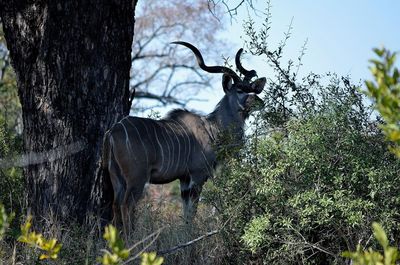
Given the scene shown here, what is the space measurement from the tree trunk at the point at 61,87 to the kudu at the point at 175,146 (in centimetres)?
28

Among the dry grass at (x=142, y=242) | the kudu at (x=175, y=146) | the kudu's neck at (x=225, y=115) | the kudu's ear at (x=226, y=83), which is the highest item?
the kudu's ear at (x=226, y=83)

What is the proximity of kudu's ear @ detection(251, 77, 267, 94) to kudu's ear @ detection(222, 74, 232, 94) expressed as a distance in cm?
27

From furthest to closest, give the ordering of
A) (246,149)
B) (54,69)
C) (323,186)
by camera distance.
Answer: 1. (54,69)
2. (246,149)
3. (323,186)

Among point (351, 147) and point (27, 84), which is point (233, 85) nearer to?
point (27, 84)

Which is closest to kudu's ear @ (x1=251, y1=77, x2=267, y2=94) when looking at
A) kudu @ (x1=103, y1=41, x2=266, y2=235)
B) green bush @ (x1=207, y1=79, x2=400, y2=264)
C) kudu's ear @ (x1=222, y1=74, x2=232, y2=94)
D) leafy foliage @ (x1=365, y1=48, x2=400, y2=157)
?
kudu @ (x1=103, y1=41, x2=266, y2=235)

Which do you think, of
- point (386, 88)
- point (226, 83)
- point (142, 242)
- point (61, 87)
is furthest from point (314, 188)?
point (226, 83)

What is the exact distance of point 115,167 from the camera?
6.27 metres

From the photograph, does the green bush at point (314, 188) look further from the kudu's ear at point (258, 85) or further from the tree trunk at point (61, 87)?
the kudu's ear at point (258, 85)

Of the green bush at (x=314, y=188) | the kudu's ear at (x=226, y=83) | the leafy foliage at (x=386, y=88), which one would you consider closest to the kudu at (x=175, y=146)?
the kudu's ear at (x=226, y=83)

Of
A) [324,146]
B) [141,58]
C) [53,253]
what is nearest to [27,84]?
[324,146]

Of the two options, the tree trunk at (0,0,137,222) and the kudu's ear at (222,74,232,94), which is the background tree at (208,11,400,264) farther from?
the kudu's ear at (222,74,232,94)

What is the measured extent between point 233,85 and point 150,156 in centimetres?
155

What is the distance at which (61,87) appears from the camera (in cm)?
587

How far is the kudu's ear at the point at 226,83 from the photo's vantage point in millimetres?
7914
